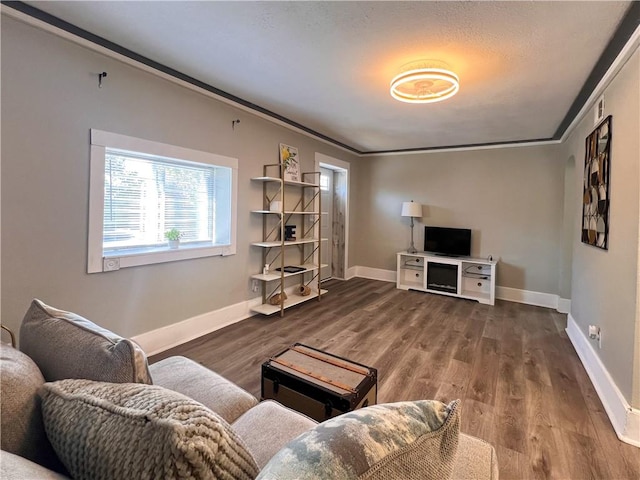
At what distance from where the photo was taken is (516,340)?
3.19 metres

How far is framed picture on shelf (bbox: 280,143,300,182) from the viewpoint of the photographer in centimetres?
398

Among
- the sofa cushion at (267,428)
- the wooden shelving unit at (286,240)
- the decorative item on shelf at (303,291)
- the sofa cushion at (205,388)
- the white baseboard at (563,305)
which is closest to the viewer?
the sofa cushion at (267,428)

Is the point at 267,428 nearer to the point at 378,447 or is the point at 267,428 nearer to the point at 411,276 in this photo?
the point at 378,447

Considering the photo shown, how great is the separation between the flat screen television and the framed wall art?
1962mm

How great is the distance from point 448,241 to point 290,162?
290cm

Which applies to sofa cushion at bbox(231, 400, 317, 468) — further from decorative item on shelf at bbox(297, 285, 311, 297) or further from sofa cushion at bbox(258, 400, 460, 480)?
decorative item on shelf at bbox(297, 285, 311, 297)

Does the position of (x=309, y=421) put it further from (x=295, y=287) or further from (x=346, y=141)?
(x=346, y=141)

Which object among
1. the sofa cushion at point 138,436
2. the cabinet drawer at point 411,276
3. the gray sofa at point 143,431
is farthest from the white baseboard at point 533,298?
the sofa cushion at point 138,436

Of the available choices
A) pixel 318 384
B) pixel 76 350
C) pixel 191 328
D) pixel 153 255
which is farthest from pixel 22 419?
pixel 191 328

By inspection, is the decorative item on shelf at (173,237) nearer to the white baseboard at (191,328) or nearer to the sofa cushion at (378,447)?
the white baseboard at (191,328)

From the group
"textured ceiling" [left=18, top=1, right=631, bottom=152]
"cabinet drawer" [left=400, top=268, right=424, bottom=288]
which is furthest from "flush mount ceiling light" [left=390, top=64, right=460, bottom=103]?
"cabinet drawer" [left=400, top=268, right=424, bottom=288]

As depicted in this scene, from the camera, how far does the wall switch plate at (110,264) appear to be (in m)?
2.34

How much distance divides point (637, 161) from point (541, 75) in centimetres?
113

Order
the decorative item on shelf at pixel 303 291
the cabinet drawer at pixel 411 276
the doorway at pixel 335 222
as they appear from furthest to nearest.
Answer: the doorway at pixel 335 222 < the cabinet drawer at pixel 411 276 < the decorative item on shelf at pixel 303 291
